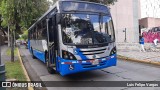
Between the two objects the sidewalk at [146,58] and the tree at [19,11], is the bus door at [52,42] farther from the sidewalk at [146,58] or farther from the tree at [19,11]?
the sidewalk at [146,58]

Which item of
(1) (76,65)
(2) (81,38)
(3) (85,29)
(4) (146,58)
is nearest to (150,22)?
(4) (146,58)

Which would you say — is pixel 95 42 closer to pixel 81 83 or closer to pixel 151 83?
pixel 81 83

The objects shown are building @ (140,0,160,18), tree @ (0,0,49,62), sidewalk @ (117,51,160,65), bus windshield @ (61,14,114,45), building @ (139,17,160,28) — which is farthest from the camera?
building @ (140,0,160,18)

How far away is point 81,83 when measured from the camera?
820 centimetres

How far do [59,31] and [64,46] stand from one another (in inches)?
23.6

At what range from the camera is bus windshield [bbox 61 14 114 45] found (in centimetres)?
784

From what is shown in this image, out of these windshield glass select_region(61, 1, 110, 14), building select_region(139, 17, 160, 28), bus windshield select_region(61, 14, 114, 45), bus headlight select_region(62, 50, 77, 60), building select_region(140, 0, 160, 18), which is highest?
building select_region(140, 0, 160, 18)

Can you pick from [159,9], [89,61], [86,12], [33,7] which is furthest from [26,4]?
[159,9]

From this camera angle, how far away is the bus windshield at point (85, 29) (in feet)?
25.7

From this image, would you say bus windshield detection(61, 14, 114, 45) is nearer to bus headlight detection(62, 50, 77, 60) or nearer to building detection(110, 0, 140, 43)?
bus headlight detection(62, 50, 77, 60)

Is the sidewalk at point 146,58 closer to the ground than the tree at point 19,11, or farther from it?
closer to the ground

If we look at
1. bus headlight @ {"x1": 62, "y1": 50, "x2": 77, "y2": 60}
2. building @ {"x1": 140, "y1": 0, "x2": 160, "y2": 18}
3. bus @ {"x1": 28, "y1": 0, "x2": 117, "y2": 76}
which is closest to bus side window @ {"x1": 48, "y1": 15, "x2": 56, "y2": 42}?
bus @ {"x1": 28, "y1": 0, "x2": 117, "y2": 76}

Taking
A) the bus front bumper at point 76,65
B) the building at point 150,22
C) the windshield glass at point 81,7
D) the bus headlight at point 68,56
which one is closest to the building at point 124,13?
the building at point 150,22

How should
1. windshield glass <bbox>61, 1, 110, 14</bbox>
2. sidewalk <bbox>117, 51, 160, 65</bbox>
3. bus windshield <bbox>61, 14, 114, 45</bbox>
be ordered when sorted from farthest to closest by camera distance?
sidewalk <bbox>117, 51, 160, 65</bbox>, windshield glass <bbox>61, 1, 110, 14</bbox>, bus windshield <bbox>61, 14, 114, 45</bbox>
